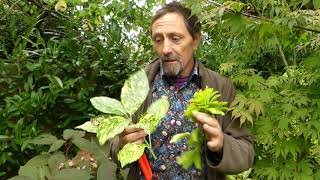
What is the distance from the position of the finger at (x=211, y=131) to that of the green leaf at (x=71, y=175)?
86cm

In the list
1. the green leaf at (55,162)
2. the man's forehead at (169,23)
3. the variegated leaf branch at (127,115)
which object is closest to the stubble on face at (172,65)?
the man's forehead at (169,23)

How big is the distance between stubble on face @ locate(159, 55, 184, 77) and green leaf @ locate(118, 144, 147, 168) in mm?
389

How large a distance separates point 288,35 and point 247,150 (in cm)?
59

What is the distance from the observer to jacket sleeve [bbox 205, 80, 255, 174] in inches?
58.2

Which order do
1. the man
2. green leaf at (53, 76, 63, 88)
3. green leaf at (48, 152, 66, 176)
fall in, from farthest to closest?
green leaf at (53, 76, 63, 88), green leaf at (48, 152, 66, 176), the man

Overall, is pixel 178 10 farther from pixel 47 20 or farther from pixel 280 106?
pixel 47 20

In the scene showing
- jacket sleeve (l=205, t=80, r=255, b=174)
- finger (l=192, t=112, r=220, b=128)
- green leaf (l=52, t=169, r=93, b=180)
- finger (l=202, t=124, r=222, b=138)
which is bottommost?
green leaf (l=52, t=169, r=93, b=180)


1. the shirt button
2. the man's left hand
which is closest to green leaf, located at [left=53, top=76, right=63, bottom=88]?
the shirt button

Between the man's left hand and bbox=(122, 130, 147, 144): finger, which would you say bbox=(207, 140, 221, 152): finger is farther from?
bbox=(122, 130, 147, 144): finger

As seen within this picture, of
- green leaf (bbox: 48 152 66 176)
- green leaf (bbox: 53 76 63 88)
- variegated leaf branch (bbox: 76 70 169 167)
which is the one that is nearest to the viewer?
variegated leaf branch (bbox: 76 70 169 167)

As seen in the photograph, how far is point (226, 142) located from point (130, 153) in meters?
0.30

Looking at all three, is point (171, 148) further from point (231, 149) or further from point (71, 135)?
point (71, 135)

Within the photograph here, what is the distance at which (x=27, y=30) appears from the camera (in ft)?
10.0

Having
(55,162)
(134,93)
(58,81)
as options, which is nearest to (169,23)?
(134,93)
